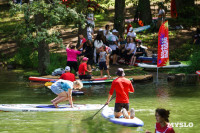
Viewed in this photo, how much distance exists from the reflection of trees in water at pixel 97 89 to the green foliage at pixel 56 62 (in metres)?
3.02

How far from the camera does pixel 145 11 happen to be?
1167 inches

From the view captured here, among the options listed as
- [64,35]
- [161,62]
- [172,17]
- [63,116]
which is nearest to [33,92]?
[63,116]

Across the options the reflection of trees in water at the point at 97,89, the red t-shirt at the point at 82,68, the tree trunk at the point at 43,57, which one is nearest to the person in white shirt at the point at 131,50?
the reflection of trees in water at the point at 97,89

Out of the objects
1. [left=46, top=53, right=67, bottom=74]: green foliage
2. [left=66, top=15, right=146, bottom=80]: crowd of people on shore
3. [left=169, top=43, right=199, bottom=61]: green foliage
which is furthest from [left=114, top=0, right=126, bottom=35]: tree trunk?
[left=46, top=53, right=67, bottom=74]: green foliage

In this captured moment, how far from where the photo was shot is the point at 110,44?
22.5 meters

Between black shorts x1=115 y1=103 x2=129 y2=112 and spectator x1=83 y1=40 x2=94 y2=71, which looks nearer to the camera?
black shorts x1=115 y1=103 x2=129 y2=112

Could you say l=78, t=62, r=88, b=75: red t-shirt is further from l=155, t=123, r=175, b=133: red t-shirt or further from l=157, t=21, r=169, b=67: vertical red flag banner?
l=155, t=123, r=175, b=133: red t-shirt

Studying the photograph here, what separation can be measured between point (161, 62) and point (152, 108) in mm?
5190

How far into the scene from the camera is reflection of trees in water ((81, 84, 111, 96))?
675 inches

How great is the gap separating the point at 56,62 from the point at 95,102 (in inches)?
277

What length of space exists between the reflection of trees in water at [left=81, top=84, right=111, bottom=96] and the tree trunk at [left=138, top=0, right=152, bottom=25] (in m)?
11.5

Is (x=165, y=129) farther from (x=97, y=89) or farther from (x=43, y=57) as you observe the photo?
(x=43, y=57)

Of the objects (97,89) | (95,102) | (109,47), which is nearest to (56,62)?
(109,47)

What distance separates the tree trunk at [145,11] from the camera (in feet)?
95.2
